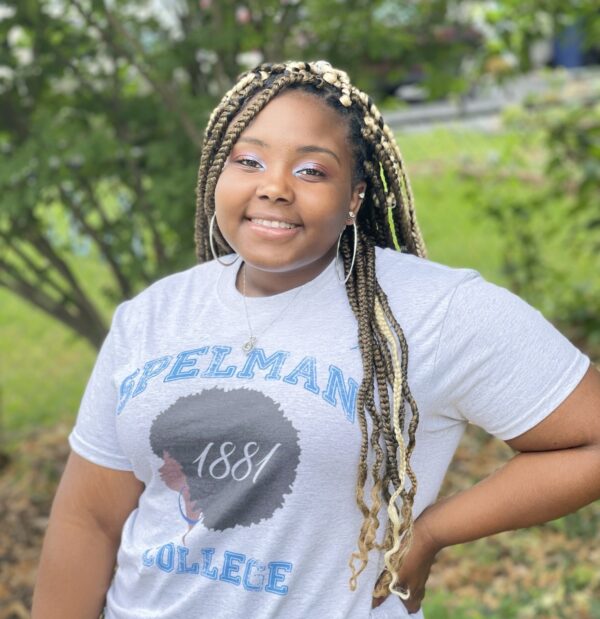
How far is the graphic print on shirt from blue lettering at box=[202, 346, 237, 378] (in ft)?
0.10

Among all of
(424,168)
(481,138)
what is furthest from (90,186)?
(481,138)

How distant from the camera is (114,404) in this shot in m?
1.96

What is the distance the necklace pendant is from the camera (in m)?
1.83

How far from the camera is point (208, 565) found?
1.83m

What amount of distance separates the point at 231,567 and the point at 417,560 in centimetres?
33

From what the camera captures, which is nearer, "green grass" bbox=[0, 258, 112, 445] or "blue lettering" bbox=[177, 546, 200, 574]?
"blue lettering" bbox=[177, 546, 200, 574]

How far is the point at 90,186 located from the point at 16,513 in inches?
59.2

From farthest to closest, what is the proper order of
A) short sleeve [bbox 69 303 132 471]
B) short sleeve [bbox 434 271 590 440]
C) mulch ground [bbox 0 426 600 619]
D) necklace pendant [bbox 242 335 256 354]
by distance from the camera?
mulch ground [bbox 0 426 600 619] → short sleeve [bbox 69 303 132 471] → necklace pendant [bbox 242 335 256 354] → short sleeve [bbox 434 271 590 440]

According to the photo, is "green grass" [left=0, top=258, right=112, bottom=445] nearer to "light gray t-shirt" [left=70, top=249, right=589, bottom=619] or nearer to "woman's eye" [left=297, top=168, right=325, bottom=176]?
"light gray t-shirt" [left=70, top=249, right=589, bottom=619]

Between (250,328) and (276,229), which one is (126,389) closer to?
(250,328)

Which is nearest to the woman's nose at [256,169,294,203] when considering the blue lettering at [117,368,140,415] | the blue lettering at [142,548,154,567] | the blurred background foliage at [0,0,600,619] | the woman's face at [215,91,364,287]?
the woman's face at [215,91,364,287]

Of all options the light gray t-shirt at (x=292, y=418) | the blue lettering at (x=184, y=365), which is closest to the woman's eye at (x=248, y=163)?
the light gray t-shirt at (x=292, y=418)

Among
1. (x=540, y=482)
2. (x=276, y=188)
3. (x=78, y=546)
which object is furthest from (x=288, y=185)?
(x=78, y=546)

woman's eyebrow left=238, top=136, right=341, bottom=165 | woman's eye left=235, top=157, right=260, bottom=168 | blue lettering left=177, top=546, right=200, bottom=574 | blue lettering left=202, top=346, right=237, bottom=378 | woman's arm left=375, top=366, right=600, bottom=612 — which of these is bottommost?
blue lettering left=177, top=546, right=200, bottom=574
